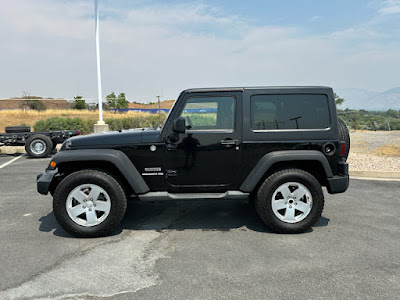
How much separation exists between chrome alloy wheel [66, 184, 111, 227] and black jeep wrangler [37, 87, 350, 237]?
1 centimetres

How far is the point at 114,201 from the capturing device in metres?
4.02

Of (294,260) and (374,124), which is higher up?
(374,124)

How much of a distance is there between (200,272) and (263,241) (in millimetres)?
1070

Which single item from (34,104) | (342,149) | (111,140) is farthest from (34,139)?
(34,104)

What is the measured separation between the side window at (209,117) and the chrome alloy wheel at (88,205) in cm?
145

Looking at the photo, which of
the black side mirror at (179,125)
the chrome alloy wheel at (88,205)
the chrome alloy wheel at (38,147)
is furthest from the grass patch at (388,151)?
the chrome alloy wheel at (38,147)

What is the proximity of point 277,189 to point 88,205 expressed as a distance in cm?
241

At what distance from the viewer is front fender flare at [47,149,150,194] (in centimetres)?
401

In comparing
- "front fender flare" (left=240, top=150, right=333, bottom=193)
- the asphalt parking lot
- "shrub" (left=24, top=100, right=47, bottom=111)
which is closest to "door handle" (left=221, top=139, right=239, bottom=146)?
"front fender flare" (left=240, top=150, right=333, bottom=193)

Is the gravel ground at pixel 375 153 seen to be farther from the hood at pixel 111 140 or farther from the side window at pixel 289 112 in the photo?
the hood at pixel 111 140

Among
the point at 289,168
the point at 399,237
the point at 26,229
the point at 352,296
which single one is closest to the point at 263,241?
the point at 289,168

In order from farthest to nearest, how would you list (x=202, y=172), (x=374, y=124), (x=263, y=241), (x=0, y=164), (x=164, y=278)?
(x=374, y=124) < (x=0, y=164) < (x=202, y=172) < (x=263, y=241) < (x=164, y=278)

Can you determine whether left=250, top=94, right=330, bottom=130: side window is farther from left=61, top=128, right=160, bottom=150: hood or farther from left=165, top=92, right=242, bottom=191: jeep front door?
left=61, top=128, right=160, bottom=150: hood

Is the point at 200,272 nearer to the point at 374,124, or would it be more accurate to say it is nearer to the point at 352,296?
the point at 352,296
